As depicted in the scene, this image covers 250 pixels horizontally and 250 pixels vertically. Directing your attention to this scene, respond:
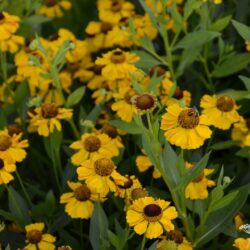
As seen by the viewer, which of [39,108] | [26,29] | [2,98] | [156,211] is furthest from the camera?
[26,29]

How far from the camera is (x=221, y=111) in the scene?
1467 mm

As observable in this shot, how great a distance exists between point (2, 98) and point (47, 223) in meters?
0.52

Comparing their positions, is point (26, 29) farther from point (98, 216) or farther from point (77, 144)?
point (98, 216)

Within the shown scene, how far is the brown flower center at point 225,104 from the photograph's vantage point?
4.80 ft

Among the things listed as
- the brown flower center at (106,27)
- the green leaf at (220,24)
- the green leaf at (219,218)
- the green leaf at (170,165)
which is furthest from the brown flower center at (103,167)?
the brown flower center at (106,27)

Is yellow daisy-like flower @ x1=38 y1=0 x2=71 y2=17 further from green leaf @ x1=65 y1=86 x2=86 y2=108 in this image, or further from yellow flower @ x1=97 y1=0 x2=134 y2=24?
green leaf @ x1=65 y1=86 x2=86 y2=108

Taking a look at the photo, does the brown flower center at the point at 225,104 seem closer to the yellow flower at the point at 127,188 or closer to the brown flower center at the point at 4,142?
the yellow flower at the point at 127,188

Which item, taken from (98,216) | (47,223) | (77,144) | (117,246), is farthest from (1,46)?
(117,246)

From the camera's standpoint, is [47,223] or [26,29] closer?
[47,223]

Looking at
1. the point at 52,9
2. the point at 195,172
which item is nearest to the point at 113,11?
the point at 52,9

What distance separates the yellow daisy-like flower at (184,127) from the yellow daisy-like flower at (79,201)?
0.75 ft

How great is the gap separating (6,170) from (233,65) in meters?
0.69

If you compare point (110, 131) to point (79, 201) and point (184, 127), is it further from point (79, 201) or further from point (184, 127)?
point (184, 127)

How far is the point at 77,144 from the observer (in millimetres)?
1446
